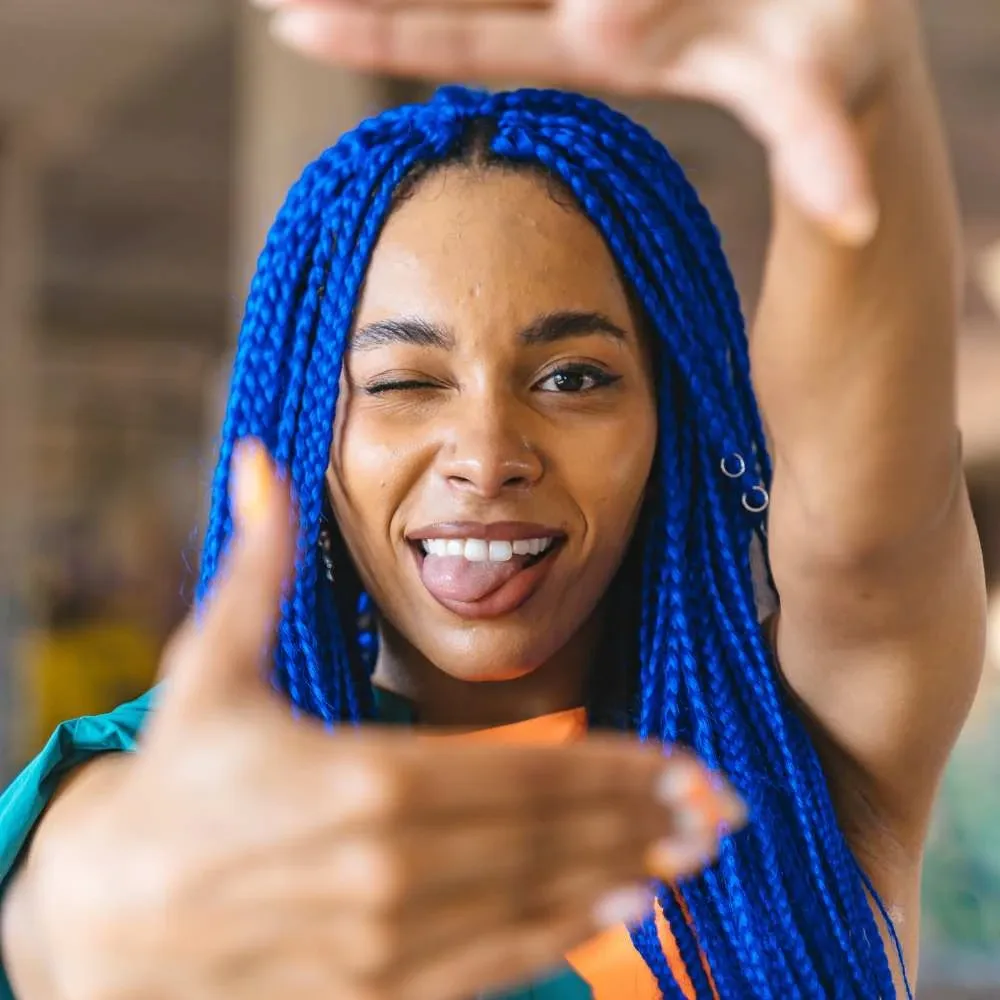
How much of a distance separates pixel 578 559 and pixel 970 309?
4857 millimetres

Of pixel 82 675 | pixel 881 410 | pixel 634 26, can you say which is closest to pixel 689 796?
pixel 881 410

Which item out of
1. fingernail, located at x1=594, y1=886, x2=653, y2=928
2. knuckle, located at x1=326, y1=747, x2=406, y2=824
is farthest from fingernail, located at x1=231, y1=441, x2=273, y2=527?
fingernail, located at x1=594, y1=886, x2=653, y2=928

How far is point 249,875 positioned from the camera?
0.62m

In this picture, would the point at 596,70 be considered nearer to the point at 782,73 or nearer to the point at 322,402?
the point at 782,73

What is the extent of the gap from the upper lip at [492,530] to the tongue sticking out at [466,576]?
0.6 inches

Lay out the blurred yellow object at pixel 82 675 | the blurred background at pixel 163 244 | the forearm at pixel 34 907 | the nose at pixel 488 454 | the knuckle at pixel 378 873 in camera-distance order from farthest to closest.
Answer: the blurred yellow object at pixel 82 675 → the blurred background at pixel 163 244 → the nose at pixel 488 454 → the forearm at pixel 34 907 → the knuckle at pixel 378 873

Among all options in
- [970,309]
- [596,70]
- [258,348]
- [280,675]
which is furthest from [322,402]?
[970,309]

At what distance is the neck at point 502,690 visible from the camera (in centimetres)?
110

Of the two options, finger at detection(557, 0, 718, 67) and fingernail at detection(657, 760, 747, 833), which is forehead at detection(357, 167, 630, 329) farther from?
fingernail at detection(657, 760, 747, 833)

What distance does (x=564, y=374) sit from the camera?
1.02 m

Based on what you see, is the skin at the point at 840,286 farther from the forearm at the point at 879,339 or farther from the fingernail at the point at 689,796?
the fingernail at the point at 689,796

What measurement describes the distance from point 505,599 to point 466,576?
0.03 meters

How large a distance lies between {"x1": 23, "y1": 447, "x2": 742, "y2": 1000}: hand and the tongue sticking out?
33 centimetres

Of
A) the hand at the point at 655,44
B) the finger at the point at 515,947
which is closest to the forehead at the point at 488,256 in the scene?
the hand at the point at 655,44
